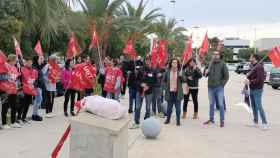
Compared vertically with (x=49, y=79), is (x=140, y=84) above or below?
below

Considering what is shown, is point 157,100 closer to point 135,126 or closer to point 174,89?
point 174,89

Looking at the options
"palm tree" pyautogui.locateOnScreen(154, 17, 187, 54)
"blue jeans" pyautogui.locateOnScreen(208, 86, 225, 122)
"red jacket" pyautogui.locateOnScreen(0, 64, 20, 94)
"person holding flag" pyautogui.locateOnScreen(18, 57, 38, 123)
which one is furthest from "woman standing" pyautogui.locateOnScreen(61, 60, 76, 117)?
"palm tree" pyautogui.locateOnScreen(154, 17, 187, 54)

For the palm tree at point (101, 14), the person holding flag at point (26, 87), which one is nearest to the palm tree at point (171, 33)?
the palm tree at point (101, 14)

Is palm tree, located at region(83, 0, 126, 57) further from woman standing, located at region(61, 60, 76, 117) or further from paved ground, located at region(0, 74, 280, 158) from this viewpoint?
paved ground, located at region(0, 74, 280, 158)

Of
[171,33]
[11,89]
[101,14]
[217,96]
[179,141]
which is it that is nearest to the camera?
[179,141]

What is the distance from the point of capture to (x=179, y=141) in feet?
31.3

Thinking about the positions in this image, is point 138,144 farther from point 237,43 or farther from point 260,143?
point 237,43

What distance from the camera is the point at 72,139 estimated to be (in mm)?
5477

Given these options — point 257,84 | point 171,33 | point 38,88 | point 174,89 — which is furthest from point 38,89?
point 171,33

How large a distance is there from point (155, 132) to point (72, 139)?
4296mm

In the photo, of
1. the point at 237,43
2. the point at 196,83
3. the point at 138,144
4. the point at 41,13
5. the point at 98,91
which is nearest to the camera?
the point at 138,144

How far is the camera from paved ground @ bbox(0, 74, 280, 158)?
8281mm

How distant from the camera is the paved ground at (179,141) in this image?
27.2 ft

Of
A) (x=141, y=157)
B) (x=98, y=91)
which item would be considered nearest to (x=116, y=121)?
(x=141, y=157)
